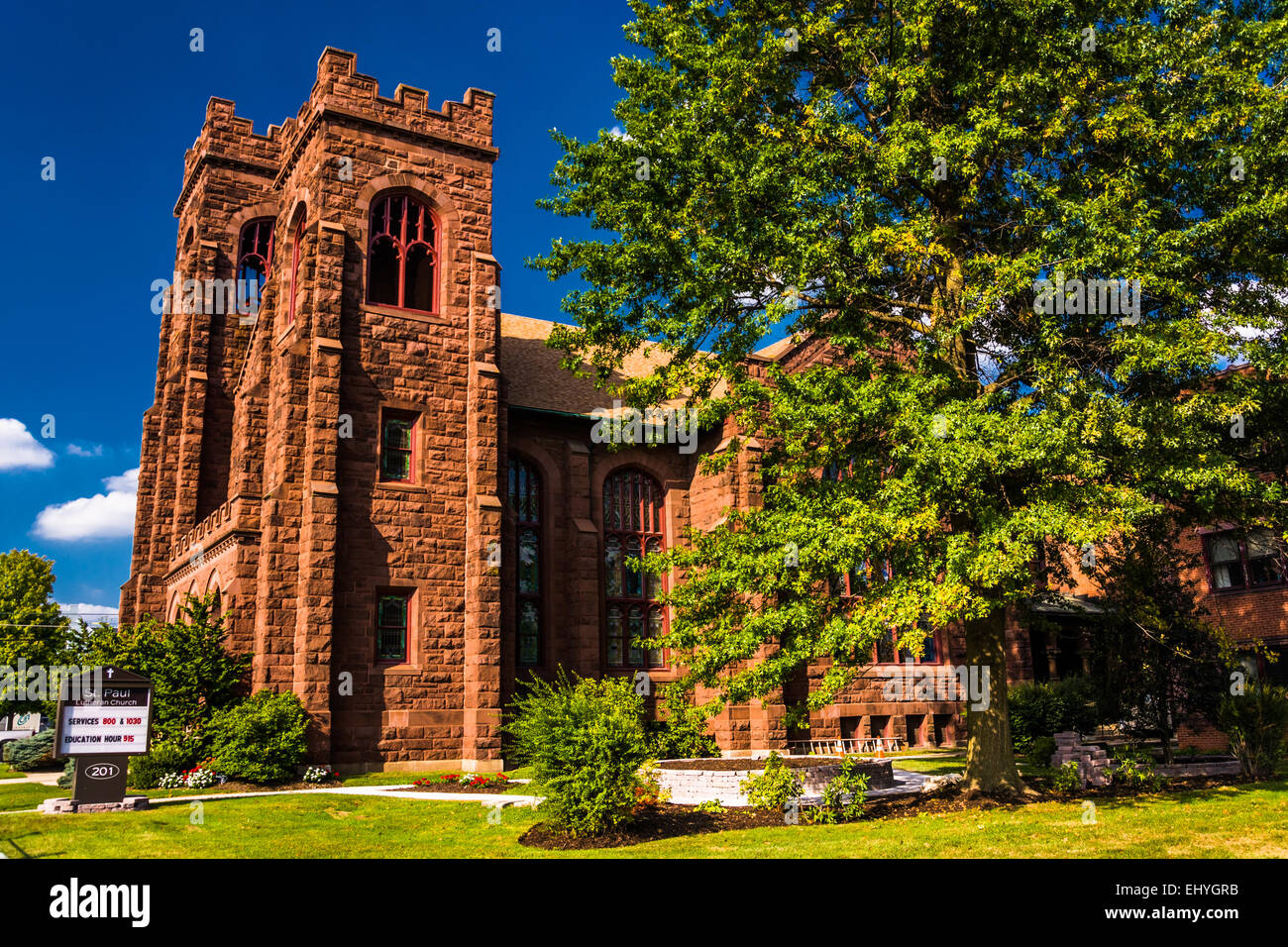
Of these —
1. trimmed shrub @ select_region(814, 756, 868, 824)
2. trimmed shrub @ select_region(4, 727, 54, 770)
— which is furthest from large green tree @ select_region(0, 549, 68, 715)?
trimmed shrub @ select_region(814, 756, 868, 824)

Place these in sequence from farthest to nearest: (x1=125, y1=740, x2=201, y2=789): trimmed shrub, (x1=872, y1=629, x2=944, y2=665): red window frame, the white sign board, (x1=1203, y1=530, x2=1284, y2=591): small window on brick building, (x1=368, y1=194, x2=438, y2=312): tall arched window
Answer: (x1=872, y1=629, x2=944, y2=665): red window frame → (x1=1203, y1=530, x2=1284, y2=591): small window on brick building → (x1=368, y1=194, x2=438, y2=312): tall arched window → (x1=125, y1=740, x2=201, y2=789): trimmed shrub → the white sign board

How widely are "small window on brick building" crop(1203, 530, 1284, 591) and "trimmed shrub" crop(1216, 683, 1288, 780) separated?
11083 mm

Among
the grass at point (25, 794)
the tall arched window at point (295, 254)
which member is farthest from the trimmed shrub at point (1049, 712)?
the grass at point (25, 794)

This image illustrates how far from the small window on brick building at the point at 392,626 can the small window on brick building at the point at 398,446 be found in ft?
9.20

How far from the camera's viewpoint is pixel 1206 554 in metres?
29.1

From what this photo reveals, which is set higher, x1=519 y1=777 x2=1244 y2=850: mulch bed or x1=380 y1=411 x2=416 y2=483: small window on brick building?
x1=380 y1=411 x2=416 y2=483: small window on brick building

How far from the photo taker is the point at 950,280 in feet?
47.9

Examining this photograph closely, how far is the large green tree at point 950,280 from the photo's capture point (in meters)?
12.1

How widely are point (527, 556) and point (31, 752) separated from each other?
19959 millimetres

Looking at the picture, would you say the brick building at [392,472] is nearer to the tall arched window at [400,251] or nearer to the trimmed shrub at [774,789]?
the tall arched window at [400,251]

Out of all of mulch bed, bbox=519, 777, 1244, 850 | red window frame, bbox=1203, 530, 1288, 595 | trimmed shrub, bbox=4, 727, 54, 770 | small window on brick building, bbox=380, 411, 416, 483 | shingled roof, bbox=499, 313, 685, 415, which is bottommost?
trimmed shrub, bbox=4, 727, 54, 770

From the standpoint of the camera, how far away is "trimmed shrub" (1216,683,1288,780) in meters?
16.8

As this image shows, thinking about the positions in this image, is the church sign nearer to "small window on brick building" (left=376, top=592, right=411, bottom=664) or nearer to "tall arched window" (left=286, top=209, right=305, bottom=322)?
"small window on brick building" (left=376, top=592, right=411, bottom=664)

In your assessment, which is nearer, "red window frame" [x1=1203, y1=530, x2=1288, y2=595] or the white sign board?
the white sign board
